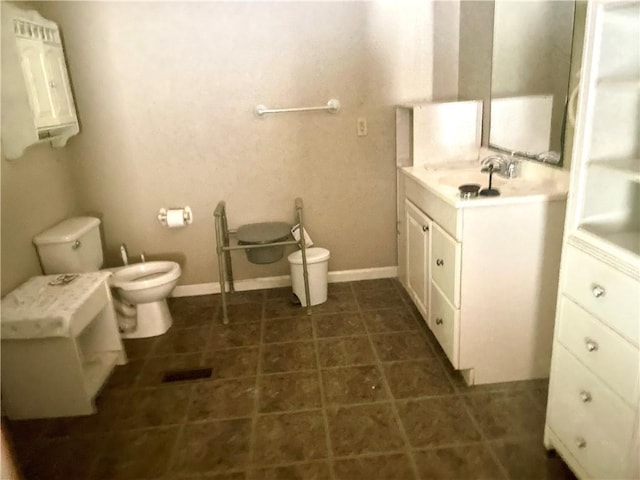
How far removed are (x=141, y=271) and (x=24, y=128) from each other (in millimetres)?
1063

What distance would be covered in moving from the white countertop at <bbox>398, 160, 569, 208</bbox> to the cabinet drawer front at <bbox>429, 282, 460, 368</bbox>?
0.49 metres

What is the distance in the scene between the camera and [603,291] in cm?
132

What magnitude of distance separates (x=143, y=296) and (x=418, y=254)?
1553mm

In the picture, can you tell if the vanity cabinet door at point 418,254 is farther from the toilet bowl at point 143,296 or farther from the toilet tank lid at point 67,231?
the toilet tank lid at point 67,231

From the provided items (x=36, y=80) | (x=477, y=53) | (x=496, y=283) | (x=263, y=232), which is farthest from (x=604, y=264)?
(x=36, y=80)

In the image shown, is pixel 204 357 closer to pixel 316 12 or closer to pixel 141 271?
pixel 141 271

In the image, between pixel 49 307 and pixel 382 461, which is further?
pixel 49 307

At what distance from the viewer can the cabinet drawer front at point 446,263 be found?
6.57ft

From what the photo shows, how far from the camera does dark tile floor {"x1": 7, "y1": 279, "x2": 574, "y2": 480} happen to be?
69.2 inches

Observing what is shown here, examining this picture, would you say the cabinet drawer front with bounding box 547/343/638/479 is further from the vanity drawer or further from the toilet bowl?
the toilet bowl

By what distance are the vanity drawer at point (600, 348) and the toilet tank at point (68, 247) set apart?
235cm

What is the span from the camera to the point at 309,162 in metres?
3.08

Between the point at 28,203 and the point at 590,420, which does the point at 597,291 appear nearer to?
the point at 590,420

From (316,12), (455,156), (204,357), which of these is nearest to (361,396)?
(204,357)
